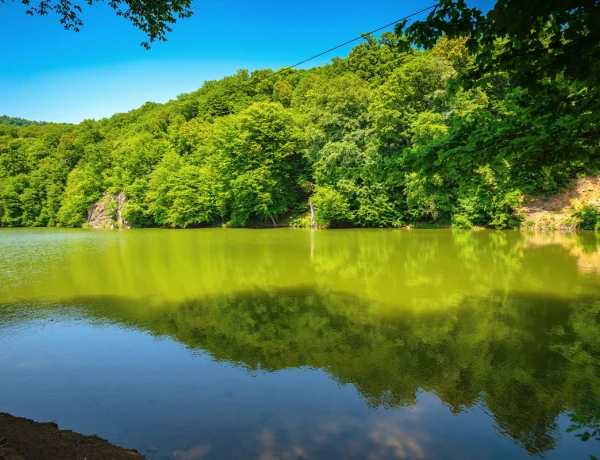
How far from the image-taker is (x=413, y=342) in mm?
6441

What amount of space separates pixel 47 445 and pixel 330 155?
98.3 feet

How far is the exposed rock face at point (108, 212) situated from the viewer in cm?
4851

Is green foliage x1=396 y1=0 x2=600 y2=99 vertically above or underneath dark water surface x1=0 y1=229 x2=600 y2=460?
above

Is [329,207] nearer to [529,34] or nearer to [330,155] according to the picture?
[330,155]

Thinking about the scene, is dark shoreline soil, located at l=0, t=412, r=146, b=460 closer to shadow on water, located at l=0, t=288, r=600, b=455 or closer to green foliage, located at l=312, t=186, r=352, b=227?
shadow on water, located at l=0, t=288, r=600, b=455

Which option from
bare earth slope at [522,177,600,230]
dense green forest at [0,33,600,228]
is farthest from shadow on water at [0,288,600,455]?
bare earth slope at [522,177,600,230]

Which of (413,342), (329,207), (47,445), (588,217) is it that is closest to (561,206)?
(588,217)

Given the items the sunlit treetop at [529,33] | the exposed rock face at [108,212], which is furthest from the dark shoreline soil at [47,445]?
the exposed rock face at [108,212]

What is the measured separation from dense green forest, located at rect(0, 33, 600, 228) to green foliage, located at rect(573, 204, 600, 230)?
2593 mm

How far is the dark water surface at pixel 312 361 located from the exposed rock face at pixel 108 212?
38.9 meters

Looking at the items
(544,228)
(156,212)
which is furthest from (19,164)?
(544,228)

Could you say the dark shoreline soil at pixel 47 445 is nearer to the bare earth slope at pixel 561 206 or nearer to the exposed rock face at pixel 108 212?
the bare earth slope at pixel 561 206

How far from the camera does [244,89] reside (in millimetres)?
64062

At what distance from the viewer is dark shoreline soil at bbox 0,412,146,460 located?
2.86 meters
